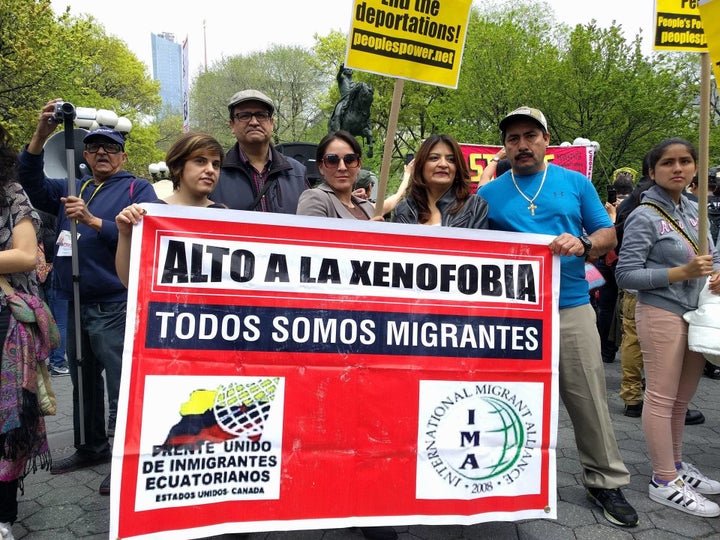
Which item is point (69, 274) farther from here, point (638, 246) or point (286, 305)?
point (638, 246)

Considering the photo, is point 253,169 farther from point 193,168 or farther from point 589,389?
point 589,389

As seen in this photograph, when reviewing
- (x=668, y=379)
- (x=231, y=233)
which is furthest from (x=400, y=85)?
(x=668, y=379)

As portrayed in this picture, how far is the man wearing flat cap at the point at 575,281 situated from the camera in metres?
2.88

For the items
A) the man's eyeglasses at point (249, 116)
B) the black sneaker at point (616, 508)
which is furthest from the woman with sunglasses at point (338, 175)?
the black sneaker at point (616, 508)

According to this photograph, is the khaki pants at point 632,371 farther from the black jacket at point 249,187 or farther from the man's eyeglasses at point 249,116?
the man's eyeglasses at point 249,116

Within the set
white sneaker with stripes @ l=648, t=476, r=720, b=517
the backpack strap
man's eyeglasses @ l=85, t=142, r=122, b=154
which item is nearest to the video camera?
man's eyeglasses @ l=85, t=142, r=122, b=154

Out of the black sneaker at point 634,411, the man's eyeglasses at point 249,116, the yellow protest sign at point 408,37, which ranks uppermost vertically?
the yellow protest sign at point 408,37

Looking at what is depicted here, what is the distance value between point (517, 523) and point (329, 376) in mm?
1389

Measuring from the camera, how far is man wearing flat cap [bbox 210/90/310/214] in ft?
10.7

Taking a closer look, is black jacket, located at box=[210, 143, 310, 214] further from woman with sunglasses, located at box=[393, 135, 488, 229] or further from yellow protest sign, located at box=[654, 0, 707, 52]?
yellow protest sign, located at box=[654, 0, 707, 52]

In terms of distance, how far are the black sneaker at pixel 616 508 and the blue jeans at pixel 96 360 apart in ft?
9.23

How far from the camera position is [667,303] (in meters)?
3.10

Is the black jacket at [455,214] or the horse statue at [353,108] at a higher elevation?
the horse statue at [353,108]

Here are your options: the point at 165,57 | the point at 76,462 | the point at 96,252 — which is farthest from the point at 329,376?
the point at 165,57
